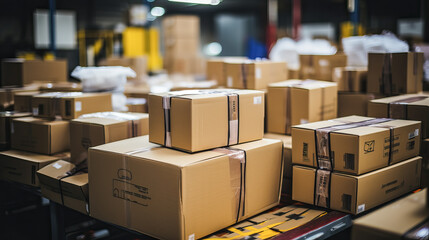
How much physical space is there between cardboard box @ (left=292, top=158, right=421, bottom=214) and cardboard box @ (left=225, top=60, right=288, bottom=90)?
1.13 metres

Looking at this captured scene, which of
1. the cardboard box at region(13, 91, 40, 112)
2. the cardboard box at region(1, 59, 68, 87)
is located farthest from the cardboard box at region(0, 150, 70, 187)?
the cardboard box at region(1, 59, 68, 87)

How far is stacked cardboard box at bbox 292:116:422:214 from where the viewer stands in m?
2.14

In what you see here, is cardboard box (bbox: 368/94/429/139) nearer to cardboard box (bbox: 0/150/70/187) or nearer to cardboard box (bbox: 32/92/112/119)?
cardboard box (bbox: 32/92/112/119)

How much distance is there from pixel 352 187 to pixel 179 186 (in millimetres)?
870

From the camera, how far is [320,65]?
3.60 meters

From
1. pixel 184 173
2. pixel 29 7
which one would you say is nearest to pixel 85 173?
pixel 184 173

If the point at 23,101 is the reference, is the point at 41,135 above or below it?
below

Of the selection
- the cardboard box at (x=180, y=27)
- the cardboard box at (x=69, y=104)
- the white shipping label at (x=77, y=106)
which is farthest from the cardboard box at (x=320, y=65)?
the cardboard box at (x=180, y=27)

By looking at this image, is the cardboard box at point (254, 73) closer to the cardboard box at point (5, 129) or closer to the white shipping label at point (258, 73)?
the white shipping label at point (258, 73)

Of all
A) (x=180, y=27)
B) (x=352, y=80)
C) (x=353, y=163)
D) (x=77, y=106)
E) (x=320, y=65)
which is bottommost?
(x=353, y=163)

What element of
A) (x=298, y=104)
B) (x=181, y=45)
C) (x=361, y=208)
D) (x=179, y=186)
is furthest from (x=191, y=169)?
(x=181, y=45)

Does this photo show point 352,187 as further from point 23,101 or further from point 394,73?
point 23,101

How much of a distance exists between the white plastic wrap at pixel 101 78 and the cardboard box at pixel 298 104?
1.17m

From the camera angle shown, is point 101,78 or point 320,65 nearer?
point 101,78
